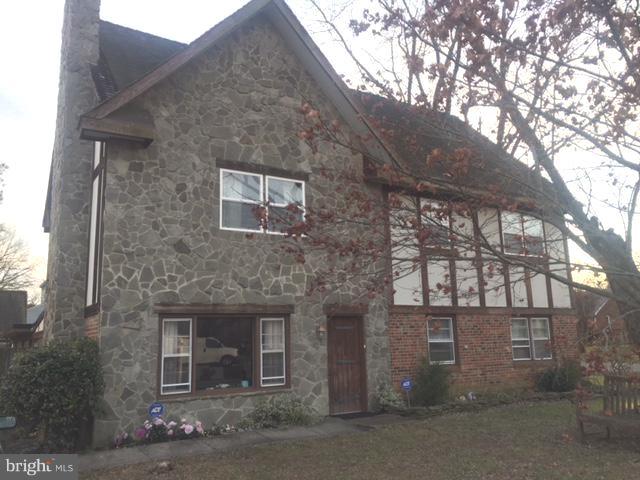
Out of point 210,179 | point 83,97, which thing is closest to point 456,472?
point 210,179

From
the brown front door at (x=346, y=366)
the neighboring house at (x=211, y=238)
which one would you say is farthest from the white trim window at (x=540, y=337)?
the brown front door at (x=346, y=366)

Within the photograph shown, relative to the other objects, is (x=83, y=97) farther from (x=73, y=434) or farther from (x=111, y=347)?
(x=73, y=434)

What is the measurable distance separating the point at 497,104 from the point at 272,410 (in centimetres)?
723

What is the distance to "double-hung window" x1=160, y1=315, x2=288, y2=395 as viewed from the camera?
401 inches

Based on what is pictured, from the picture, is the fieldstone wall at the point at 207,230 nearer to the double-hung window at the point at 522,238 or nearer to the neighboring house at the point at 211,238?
the neighboring house at the point at 211,238

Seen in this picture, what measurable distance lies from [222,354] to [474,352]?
6.87 meters

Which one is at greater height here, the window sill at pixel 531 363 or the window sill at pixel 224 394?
the window sill at pixel 531 363

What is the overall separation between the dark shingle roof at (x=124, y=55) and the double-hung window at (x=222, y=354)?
4.61 meters

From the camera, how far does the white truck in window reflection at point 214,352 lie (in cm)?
1048

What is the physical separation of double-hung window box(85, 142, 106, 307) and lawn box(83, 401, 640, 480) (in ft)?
12.2

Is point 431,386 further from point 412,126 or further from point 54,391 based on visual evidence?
point 54,391

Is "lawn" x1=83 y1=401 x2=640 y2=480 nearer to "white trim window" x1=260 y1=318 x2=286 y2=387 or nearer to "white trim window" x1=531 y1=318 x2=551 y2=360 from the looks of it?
"white trim window" x1=260 y1=318 x2=286 y2=387

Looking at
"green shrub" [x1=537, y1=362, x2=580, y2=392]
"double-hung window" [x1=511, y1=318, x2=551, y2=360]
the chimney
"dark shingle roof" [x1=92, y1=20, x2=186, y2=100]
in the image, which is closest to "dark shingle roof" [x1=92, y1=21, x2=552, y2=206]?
"dark shingle roof" [x1=92, y1=20, x2=186, y2=100]

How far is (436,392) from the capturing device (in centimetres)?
1252
